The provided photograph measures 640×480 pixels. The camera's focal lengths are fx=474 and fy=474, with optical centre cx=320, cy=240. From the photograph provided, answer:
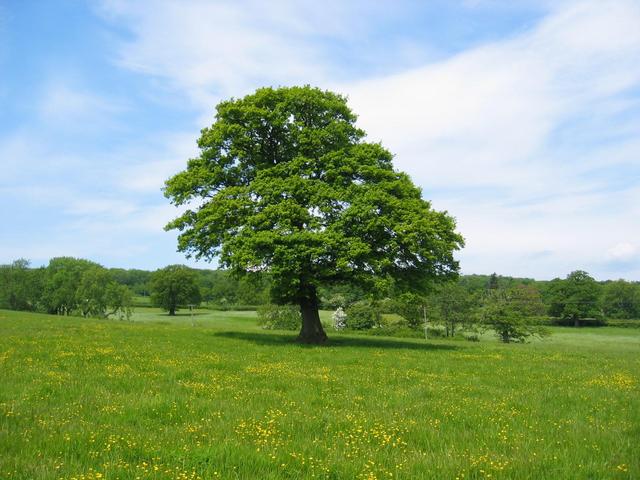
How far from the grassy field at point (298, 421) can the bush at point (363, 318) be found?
48429mm

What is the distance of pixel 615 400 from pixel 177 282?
392 ft

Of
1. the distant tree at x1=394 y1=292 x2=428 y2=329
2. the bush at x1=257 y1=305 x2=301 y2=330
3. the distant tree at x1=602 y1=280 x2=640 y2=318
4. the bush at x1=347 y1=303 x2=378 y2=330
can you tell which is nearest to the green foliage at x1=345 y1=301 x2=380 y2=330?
the bush at x1=347 y1=303 x2=378 y2=330

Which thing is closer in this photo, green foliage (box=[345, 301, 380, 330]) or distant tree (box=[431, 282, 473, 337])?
distant tree (box=[431, 282, 473, 337])

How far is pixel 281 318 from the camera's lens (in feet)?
216

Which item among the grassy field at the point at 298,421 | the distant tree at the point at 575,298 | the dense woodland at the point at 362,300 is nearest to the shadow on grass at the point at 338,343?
the dense woodland at the point at 362,300

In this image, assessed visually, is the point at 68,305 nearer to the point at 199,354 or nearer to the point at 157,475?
the point at 199,354

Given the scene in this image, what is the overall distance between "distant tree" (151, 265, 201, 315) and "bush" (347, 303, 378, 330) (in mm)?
69092

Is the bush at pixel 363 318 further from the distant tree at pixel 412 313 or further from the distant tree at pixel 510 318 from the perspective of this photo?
the distant tree at pixel 510 318

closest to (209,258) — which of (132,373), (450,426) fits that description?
(132,373)

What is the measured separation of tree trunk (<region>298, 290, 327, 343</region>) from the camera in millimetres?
30906

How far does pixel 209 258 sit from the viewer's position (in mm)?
30844

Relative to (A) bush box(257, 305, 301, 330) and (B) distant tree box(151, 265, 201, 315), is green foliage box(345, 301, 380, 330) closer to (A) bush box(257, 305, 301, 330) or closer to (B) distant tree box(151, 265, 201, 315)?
(A) bush box(257, 305, 301, 330)

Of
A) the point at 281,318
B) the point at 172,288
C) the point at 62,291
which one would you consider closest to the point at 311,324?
the point at 281,318

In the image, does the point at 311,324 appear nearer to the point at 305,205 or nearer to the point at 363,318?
the point at 305,205
